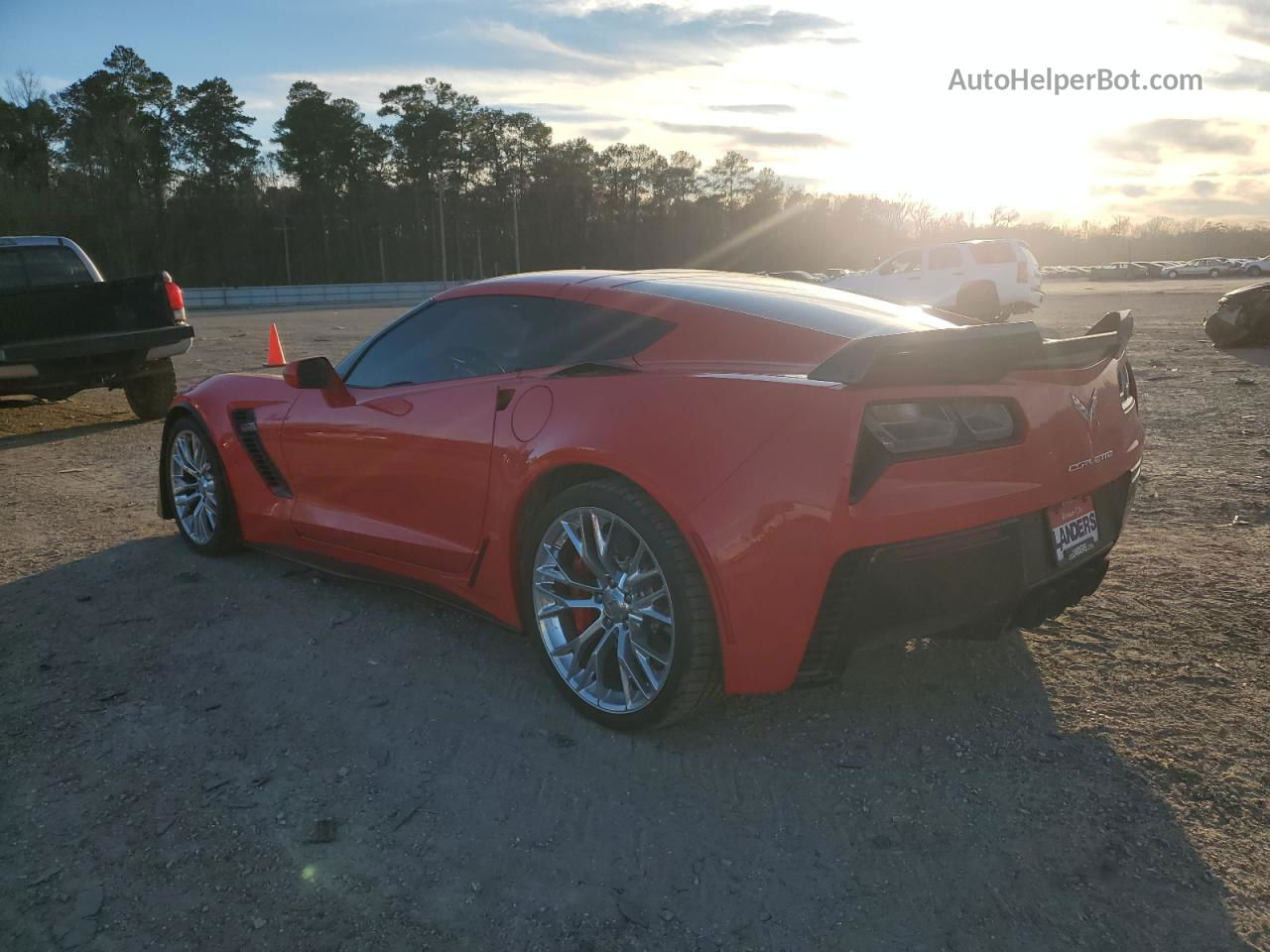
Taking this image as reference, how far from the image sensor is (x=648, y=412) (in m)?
2.89

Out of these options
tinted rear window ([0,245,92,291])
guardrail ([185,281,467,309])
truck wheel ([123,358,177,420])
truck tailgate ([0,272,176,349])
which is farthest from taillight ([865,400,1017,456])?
guardrail ([185,281,467,309])

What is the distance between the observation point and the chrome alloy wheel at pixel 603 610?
2.92m

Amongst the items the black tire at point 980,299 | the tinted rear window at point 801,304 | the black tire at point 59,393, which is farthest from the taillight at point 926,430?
the black tire at point 980,299

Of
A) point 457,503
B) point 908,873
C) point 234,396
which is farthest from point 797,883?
point 234,396

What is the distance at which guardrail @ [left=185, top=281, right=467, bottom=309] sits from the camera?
49.0m

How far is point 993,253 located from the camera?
2064 centimetres

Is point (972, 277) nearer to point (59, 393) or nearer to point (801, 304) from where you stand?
point (59, 393)

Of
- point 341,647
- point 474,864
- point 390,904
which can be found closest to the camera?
point 390,904

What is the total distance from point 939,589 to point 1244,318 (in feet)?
43.0

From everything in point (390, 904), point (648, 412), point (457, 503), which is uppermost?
point (648, 412)

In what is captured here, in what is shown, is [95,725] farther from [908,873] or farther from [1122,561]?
[1122,561]

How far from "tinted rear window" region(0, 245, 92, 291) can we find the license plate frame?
10.2m

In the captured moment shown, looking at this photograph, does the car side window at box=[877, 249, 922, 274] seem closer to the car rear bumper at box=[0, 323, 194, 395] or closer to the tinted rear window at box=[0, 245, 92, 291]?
the car rear bumper at box=[0, 323, 194, 395]

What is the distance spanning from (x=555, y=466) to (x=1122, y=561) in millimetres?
2801
